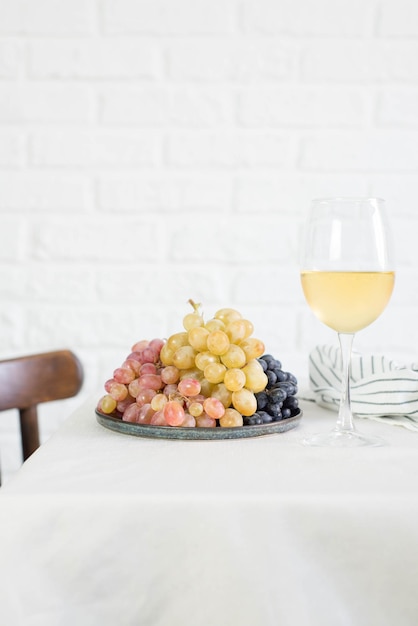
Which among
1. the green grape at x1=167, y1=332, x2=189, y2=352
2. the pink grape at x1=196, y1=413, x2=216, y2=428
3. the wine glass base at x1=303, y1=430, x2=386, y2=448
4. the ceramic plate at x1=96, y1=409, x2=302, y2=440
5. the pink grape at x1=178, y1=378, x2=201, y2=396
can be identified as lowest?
the wine glass base at x1=303, y1=430, x2=386, y2=448

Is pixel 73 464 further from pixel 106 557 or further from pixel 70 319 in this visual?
pixel 70 319

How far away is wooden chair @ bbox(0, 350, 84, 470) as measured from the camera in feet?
4.13

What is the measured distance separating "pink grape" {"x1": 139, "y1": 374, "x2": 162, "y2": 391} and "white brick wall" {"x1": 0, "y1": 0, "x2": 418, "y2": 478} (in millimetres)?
915

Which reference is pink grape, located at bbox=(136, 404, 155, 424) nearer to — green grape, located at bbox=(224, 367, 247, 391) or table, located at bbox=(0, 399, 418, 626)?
green grape, located at bbox=(224, 367, 247, 391)

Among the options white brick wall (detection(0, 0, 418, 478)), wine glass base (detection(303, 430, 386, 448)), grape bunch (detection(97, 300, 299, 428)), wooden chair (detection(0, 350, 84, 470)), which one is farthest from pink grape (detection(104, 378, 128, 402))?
white brick wall (detection(0, 0, 418, 478))

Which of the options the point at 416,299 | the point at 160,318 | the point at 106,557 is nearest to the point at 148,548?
the point at 106,557

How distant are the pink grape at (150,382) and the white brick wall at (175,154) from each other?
0.91m

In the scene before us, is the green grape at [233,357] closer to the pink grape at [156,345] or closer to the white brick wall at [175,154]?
the pink grape at [156,345]

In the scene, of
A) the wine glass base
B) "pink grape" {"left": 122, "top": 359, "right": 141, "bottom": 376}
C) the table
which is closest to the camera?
the table

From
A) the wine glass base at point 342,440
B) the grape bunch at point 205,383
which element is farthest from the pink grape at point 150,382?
the wine glass base at point 342,440

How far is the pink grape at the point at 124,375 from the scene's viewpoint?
2.91 ft

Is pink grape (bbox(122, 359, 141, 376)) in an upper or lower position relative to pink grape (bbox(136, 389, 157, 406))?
upper

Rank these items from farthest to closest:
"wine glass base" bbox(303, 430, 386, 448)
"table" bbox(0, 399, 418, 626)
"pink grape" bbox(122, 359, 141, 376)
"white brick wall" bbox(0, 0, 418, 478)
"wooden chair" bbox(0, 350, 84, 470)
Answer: "white brick wall" bbox(0, 0, 418, 478), "wooden chair" bbox(0, 350, 84, 470), "pink grape" bbox(122, 359, 141, 376), "wine glass base" bbox(303, 430, 386, 448), "table" bbox(0, 399, 418, 626)

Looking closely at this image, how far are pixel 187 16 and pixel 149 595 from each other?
1440mm
